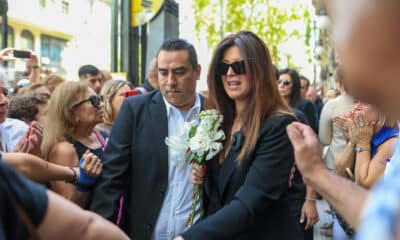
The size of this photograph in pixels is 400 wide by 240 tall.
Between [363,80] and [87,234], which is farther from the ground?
[363,80]

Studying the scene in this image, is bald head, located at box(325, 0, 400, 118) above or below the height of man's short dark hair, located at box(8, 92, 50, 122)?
above

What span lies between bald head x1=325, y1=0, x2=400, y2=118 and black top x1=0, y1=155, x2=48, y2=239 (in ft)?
3.00

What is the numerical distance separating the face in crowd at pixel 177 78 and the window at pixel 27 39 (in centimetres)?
2117

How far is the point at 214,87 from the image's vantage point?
337 centimetres

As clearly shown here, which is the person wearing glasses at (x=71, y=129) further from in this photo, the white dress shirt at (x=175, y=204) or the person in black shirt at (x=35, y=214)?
the person in black shirt at (x=35, y=214)

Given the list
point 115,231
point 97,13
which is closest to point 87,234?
point 115,231

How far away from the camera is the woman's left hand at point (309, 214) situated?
4762mm

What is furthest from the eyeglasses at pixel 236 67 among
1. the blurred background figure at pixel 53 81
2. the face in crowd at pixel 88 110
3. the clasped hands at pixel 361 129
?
the blurred background figure at pixel 53 81

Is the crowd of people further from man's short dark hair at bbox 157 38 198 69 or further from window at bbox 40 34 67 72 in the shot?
window at bbox 40 34 67 72

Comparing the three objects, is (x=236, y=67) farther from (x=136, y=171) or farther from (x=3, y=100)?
(x=3, y=100)

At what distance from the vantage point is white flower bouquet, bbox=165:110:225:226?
10.0ft

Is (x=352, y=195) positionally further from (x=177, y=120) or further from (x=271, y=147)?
(x=177, y=120)

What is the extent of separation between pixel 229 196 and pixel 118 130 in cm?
83

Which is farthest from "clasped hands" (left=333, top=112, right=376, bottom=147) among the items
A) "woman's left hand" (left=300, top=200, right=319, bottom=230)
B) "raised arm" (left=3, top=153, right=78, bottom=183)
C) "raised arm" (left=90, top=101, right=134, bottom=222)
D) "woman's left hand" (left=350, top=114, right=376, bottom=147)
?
"raised arm" (left=3, top=153, right=78, bottom=183)
